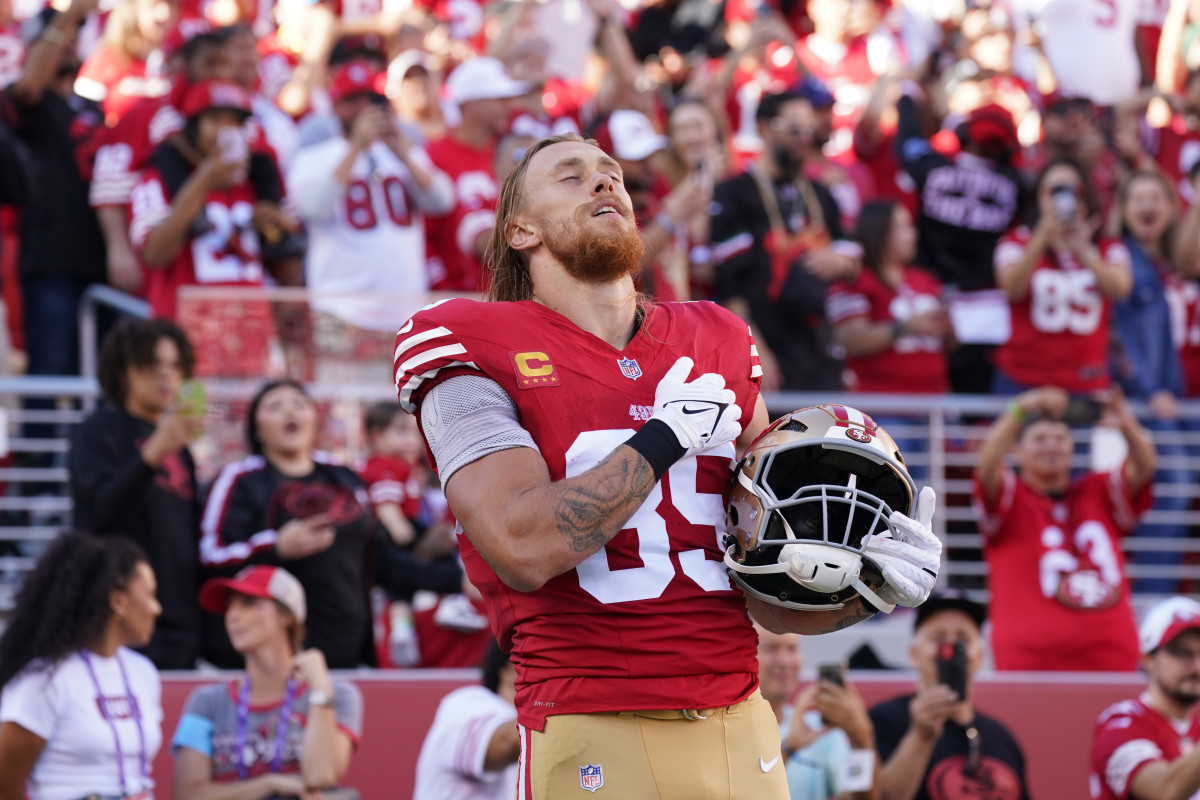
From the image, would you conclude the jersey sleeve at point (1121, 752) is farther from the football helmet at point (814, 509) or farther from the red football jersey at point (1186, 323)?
the red football jersey at point (1186, 323)

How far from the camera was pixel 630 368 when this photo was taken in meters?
3.07

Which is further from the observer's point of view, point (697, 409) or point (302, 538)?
point (302, 538)

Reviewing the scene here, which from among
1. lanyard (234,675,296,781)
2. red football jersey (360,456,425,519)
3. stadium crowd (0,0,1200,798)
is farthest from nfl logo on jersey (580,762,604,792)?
red football jersey (360,456,425,519)

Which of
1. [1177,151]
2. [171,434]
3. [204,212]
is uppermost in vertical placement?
[1177,151]

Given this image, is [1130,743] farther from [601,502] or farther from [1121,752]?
[601,502]

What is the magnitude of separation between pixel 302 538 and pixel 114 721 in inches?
40.2

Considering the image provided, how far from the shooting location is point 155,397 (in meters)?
6.06

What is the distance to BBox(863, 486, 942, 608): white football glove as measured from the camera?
2.86 meters

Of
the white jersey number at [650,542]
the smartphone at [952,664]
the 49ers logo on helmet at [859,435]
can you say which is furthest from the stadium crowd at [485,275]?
the 49ers logo on helmet at [859,435]

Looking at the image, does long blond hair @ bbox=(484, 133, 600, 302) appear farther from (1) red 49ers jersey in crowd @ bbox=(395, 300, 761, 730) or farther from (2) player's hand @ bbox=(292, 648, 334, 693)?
(2) player's hand @ bbox=(292, 648, 334, 693)

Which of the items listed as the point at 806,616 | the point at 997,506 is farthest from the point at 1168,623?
the point at 806,616

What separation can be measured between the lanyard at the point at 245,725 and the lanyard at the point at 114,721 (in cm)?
31

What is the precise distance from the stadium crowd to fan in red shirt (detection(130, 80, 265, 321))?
0.06ft

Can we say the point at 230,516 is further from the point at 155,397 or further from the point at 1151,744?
the point at 1151,744
